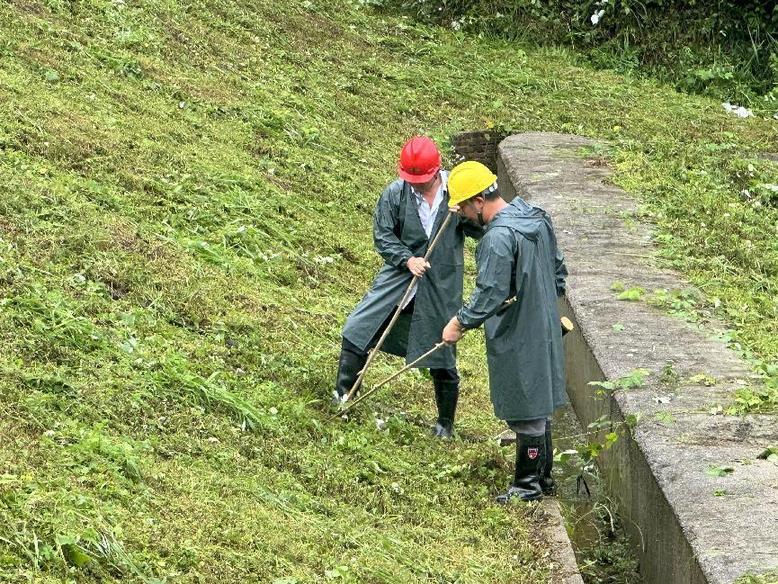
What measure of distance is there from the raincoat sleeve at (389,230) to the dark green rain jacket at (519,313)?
2.80 ft

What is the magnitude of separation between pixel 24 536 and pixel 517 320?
2.62 meters

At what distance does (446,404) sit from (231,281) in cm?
176

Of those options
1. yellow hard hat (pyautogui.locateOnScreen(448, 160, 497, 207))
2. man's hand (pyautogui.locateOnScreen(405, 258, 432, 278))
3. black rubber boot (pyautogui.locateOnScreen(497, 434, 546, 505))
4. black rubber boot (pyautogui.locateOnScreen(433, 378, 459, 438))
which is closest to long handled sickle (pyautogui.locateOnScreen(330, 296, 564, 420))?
black rubber boot (pyautogui.locateOnScreen(433, 378, 459, 438))

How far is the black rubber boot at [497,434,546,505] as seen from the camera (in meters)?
A: 6.38

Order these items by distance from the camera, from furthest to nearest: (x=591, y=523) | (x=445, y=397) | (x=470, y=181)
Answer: (x=445, y=397)
(x=591, y=523)
(x=470, y=181)

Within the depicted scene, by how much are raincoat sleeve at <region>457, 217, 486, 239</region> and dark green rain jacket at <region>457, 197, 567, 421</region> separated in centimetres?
68

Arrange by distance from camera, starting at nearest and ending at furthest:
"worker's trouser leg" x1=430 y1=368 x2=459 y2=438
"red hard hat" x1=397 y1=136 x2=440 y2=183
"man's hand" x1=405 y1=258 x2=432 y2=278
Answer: "red hard hat" x1=397 y1=136 x2=440 y2=183 → "man's hand" x1=405 y1=258 x2=432 y2=278 → "worker's trouser leg" x1=430 y1=368 x2=459 y2=438

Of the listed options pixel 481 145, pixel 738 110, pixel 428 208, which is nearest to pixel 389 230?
pixel 428 208

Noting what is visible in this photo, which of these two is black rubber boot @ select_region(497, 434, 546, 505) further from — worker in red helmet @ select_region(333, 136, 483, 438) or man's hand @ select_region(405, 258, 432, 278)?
man's hand @ select_region(405, 258, 432, 278)

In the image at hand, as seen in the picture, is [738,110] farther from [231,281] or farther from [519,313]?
[519,313]

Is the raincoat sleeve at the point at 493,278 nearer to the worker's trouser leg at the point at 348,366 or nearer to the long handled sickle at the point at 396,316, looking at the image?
the long handled sickle at the point at 396,316

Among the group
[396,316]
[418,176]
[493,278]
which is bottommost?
[396,316]

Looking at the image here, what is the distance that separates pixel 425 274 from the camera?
7.04 m

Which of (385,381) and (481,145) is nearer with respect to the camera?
(385,381)
